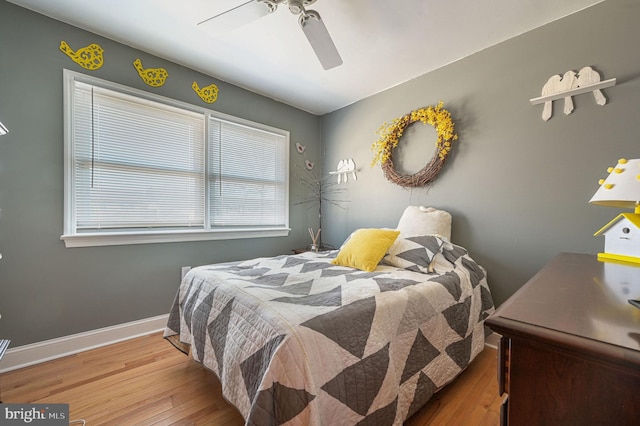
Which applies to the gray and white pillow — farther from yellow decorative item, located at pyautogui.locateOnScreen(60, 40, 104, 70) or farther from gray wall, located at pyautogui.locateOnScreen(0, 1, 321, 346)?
yellow decorative item, located at pyautogui.locateOnScreen(60, 40, 104, 70)

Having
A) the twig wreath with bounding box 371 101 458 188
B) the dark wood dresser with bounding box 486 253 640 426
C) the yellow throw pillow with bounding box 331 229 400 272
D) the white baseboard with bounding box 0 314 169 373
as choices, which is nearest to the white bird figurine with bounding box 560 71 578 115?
the twig wreath with bounding box 371 101 458 188

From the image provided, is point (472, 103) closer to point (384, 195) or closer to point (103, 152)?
point (384, 195)

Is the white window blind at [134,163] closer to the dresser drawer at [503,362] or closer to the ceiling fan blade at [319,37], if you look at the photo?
the ceiling fan blade at [319,37]

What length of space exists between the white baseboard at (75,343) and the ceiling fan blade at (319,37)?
2.65 meters

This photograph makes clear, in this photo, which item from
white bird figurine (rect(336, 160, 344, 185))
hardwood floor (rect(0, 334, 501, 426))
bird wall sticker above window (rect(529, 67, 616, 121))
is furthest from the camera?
white bird figurine (rect(336, 160, 344, 185))

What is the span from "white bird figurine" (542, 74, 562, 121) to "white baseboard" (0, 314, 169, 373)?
3.62m

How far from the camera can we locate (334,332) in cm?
104

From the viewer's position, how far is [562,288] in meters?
0.76

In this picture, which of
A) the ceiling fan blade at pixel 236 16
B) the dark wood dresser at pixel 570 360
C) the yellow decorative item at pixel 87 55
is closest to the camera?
the dark wood dresser at pixel 570 360

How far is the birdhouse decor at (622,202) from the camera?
88cm

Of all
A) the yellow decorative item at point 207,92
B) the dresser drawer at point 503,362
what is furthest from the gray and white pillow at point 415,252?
the yellow decorative item at point 207,92

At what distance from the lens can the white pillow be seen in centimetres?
227

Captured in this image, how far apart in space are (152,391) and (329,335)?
1323 millimetres

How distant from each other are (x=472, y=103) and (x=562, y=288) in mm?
2023
